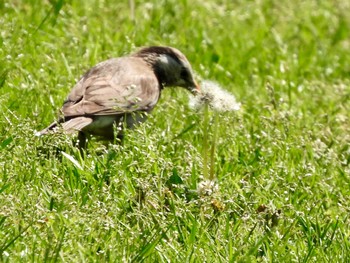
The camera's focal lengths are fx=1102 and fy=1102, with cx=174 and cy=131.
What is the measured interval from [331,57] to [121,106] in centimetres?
370

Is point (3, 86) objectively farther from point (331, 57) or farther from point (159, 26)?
point (331, 57)

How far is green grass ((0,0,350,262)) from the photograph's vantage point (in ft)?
19.2

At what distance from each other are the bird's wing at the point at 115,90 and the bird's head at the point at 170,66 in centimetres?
11

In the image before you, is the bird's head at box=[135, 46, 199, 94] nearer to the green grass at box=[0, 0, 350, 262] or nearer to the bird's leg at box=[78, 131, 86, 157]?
the green grass at box=[0, 0, 350, 262]

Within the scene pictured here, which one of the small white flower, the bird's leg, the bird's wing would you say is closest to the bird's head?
the bird's wing

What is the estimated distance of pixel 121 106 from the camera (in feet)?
24.6

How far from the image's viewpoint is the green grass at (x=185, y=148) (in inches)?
231

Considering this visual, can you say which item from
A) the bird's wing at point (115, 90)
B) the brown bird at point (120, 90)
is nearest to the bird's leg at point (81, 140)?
the brown bird at point (120, 90)

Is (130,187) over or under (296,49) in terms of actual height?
over

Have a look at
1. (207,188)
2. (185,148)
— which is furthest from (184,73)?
(207,188)

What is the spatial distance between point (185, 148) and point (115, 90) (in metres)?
0.67

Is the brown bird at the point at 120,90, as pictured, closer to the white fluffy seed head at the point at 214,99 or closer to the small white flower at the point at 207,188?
the white fluffy seed head at the point at 214,99

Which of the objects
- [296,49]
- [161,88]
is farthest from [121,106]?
[296,49]

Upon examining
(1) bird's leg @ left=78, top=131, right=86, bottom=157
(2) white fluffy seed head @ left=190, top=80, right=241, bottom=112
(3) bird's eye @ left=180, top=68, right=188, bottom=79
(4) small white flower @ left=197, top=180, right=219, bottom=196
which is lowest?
(1) bird's leg @ left=78, top=131, right=86, bottom=157
